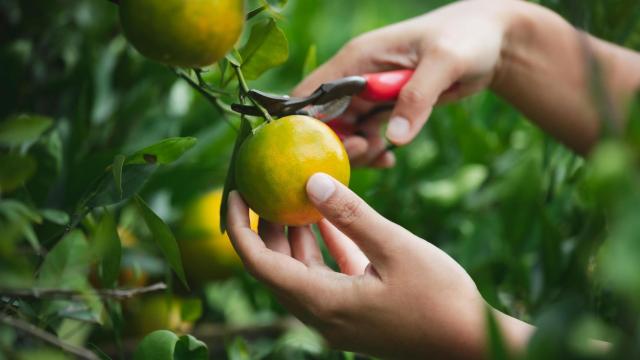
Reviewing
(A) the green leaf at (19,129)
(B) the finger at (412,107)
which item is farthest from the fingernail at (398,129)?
(A) the green leaf at (19,129)

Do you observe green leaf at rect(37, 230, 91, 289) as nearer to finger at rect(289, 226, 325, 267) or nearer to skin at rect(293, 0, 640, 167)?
finger at rect(289, 226, 325, 267)

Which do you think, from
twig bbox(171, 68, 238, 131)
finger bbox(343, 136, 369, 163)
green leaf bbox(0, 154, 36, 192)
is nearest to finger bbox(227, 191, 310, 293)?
twig bbox(171, 68, 238, 131)

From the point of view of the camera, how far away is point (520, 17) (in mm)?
1405

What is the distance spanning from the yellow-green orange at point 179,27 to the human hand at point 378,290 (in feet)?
0.59

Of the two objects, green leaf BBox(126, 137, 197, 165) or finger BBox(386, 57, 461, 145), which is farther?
finger BBox(386, 57, 461, 145)

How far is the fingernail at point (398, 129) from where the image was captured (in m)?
1.12

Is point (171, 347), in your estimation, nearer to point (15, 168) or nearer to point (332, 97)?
point (15, 168)

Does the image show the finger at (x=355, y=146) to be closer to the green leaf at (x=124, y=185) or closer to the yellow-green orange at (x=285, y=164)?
the yellow-green orange at (x=285, y=164)

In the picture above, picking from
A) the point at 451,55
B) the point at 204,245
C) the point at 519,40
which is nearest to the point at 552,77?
the point at 519,40

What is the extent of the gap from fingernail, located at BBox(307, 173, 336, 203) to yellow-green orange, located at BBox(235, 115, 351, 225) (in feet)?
0.07

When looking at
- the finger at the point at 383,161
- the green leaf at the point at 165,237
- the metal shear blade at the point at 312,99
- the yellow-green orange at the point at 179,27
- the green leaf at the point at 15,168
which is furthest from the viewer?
the finger at the point at 383,161

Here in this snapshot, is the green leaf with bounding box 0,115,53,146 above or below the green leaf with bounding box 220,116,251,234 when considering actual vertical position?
above

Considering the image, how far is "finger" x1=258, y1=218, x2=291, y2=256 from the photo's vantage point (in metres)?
0.90

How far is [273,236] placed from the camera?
2.98ft
